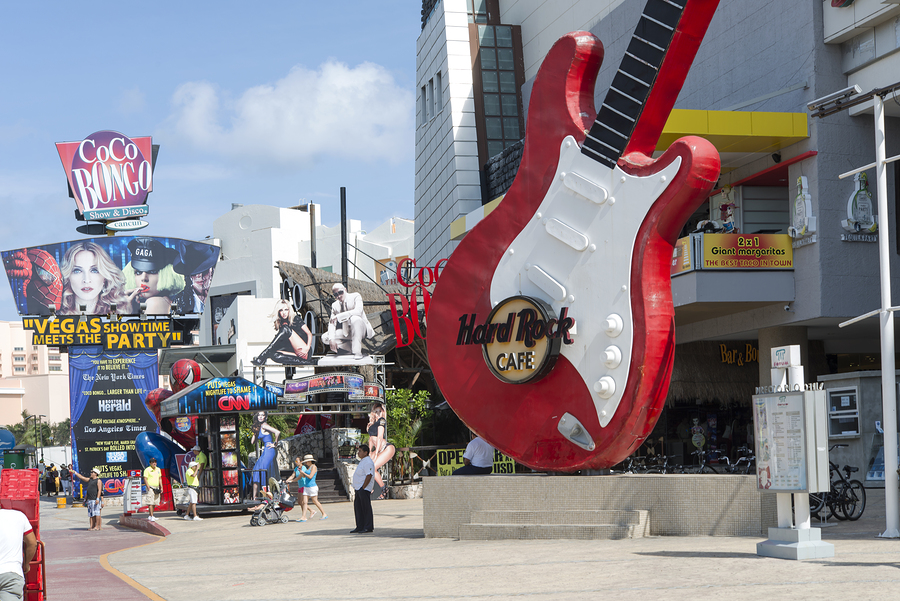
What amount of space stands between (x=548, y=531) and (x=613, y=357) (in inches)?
104

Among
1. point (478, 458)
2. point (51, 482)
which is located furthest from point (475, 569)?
point (51, 482)

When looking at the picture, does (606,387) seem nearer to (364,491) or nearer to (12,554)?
(364,491)

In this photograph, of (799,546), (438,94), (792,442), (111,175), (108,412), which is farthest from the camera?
(111,175)

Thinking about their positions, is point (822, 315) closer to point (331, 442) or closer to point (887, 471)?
point (887, 471)

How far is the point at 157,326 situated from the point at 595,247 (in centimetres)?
3076

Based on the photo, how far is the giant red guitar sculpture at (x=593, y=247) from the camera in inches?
546

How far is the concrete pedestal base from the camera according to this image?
10539 millimetres

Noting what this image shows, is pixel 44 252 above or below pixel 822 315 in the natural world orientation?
above

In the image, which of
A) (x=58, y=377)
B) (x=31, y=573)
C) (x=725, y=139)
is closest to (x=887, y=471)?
(x=31, y=573)

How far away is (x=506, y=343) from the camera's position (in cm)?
1566

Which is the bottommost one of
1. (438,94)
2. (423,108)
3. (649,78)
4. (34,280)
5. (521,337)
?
(521,337)

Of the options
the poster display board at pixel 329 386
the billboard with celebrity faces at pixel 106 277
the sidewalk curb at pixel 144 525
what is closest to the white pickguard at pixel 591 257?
the sidewalk curb at pixel 144 525

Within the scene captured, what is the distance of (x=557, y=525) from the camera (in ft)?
46.1

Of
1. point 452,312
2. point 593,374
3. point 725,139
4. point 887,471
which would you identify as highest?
point 725,139
